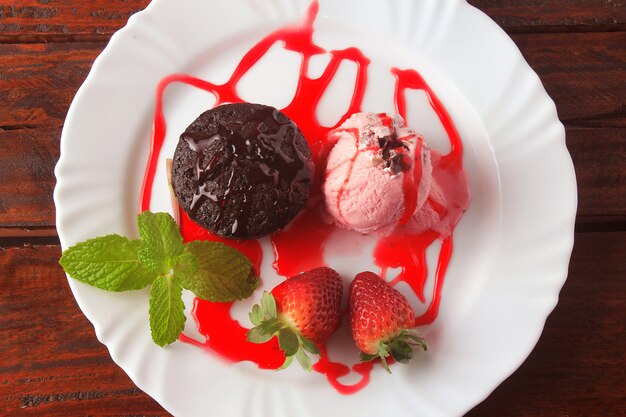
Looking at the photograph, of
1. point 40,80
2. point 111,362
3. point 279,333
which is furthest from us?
point 40,80

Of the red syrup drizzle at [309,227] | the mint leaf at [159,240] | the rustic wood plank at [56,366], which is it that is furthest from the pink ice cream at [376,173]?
the rustic wood plank at [56,366]

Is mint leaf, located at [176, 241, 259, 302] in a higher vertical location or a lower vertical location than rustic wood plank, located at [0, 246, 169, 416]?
higher

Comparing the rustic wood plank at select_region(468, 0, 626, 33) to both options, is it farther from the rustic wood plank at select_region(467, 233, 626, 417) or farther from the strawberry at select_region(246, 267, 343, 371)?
the strawberry at select_region(246, 267, 343, 371)

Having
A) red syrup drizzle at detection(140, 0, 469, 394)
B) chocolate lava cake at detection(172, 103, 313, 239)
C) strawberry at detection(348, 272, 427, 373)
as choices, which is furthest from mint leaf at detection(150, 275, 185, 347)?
strawberry at detection(348, 272, 427, 373)

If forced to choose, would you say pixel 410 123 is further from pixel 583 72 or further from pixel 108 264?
pixel 108 264

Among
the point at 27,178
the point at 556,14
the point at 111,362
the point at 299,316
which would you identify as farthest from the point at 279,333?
the point at 556,14
